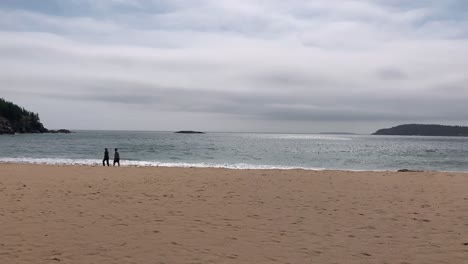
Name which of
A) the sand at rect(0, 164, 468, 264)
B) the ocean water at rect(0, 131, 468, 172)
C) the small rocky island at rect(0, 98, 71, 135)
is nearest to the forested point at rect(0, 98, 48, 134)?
the small rocky island at rect(0, 98, 71, 135)

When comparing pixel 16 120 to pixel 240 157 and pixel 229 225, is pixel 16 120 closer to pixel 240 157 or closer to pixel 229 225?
pixel 240 157

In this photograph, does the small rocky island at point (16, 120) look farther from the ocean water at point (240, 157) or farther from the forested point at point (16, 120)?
the ocean water at point (240, 157)

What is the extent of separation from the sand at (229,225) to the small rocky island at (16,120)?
13314cm

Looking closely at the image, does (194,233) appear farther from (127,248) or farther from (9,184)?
(9,184)

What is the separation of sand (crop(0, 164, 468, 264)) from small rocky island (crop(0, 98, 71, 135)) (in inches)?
5242

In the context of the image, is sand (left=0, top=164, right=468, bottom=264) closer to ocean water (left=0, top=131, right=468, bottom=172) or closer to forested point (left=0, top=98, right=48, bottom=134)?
ocean water (left=0, top=131, right=468, bottom=172)

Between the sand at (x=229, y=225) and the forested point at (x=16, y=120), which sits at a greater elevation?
the forested point at (x=16, y=120)

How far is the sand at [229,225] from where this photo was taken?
6.37 meters

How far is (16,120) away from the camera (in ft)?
461

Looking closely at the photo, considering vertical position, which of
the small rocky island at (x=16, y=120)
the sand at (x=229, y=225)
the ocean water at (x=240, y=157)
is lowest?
the ocean water at (x=240, y=157)

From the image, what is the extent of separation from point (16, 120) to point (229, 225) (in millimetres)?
152802

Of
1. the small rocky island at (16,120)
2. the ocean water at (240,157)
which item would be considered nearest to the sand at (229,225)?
the ocean water at (240,157)

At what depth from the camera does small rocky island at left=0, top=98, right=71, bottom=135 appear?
131m

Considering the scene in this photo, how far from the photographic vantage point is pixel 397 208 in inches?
432
